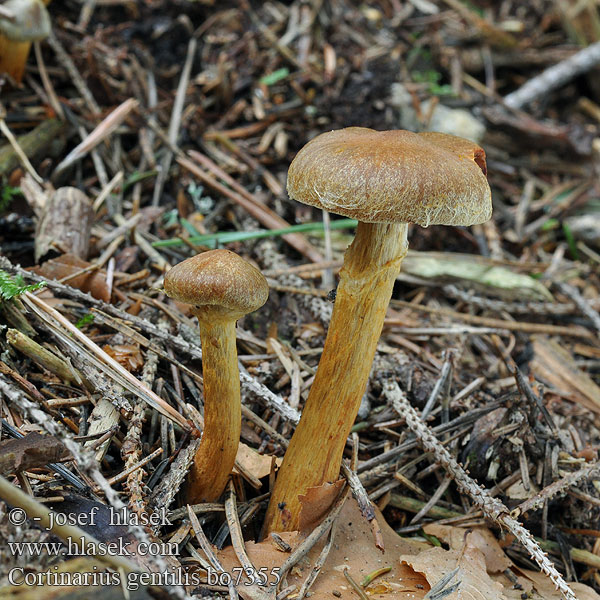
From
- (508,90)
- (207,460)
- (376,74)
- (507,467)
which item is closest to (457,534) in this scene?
(507,467)

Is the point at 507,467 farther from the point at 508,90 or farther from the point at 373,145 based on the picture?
the point at 508,90

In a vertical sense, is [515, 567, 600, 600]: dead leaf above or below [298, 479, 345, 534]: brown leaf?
below

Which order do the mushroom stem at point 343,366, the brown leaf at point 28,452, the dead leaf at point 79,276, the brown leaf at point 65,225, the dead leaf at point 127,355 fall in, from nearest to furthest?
the brown leaf at point 28,452 → the mushroom stem at point 343,366 → the dead leaf at point 127,355 → the dead leaf at point 79,276 → the brown leaf at point 65,225

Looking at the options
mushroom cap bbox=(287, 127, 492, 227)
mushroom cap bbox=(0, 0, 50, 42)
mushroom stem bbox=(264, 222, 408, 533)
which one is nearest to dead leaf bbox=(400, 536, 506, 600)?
mushroom stem bbox=(264, 222, 408, 533)

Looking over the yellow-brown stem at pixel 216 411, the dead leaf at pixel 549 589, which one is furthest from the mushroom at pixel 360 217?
the dead leaf at pixel 549 589

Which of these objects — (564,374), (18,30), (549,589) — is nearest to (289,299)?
(564,374)

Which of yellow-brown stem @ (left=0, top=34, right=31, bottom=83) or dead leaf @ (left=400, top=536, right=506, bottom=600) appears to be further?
yellow-brown stem @ (left=0, top=34, right=31, bottom=83)

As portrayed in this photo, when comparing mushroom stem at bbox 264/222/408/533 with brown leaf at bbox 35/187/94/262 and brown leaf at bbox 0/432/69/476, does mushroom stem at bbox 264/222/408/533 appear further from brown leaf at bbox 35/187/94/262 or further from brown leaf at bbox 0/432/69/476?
brown leaf at bbox 35/187/94/262

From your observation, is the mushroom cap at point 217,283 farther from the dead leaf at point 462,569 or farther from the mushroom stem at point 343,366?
the dead leaf at point 462,569
